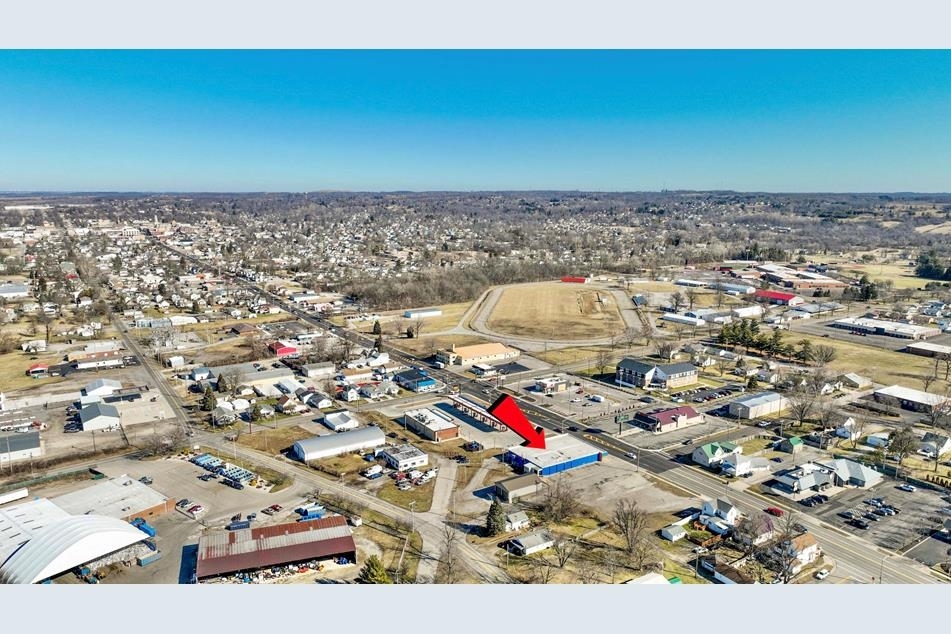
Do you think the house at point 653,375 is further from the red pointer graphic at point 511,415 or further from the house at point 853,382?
the red pointer graphic at point 511,415

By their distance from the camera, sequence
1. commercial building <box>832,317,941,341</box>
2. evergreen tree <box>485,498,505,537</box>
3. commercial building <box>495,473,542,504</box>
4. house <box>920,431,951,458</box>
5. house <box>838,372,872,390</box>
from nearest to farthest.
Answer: evergreen tree <box>485,498,505,537</box>
commercial building <box>495,473,542,504</box>
house <box>920,431,951,458</box>
house <box>838,372,872,390</box>
commercial building <box>832,317,941,341</box>

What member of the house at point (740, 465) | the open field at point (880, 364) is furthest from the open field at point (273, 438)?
the open field at point (880, 364)

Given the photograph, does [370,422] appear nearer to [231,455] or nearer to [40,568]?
[231,455]

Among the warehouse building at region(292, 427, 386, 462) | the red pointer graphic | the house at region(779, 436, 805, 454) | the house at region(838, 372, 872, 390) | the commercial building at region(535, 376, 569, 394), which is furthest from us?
the house at region(838, 372, 872, 390)

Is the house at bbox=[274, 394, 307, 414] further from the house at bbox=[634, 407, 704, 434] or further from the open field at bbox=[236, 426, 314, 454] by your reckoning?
the house at bbox=[634, 407, 704, 434]

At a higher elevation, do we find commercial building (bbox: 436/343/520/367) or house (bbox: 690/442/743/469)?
commercial building (bbox: 436/343/520/367)

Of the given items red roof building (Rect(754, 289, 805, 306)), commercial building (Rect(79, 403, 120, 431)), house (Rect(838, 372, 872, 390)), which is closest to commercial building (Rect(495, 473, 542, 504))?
commercial building (Rect(79, 403, 120, 431))
